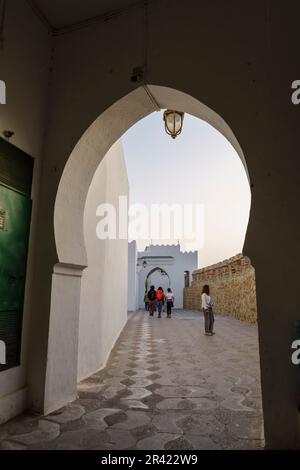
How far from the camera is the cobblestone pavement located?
7.66 feet

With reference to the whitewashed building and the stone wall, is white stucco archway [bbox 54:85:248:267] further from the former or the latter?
the whitewashed building

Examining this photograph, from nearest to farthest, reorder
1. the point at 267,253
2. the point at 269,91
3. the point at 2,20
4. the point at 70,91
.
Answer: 1. the point at 267,253
2. the point at 269,91
3. the point at 2,20
4. the point at 70,91

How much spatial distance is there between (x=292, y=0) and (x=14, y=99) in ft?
8.64

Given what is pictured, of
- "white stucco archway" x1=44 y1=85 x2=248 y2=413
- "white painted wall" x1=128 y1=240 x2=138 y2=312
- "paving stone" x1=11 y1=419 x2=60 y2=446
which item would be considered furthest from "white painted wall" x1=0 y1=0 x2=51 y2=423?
"white painted wall" x1=128 y1=240 x2=138 y2=312

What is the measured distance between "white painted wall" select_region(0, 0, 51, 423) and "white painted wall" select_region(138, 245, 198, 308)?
2266 centimetres

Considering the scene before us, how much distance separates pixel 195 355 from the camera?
19.6 ft

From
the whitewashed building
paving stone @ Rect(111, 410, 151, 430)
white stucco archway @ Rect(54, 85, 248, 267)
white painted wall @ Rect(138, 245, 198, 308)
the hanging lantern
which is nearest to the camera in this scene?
paving stone @ Rect(111, 410, 151, 430)

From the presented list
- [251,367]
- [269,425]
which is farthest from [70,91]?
[251,367]

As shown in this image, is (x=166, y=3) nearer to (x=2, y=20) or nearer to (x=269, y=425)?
(x=2, y=20)

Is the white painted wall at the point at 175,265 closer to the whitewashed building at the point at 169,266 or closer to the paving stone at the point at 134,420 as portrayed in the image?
the whitewashed building at the point at 169,266

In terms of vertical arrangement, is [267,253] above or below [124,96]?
below

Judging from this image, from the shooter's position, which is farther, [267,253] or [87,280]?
[87,280]

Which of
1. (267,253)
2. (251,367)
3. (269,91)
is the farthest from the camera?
(251,367)

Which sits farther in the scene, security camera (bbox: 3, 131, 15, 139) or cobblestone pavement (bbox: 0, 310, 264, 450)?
security camera (bbox: 3, 131, 15, 139)
